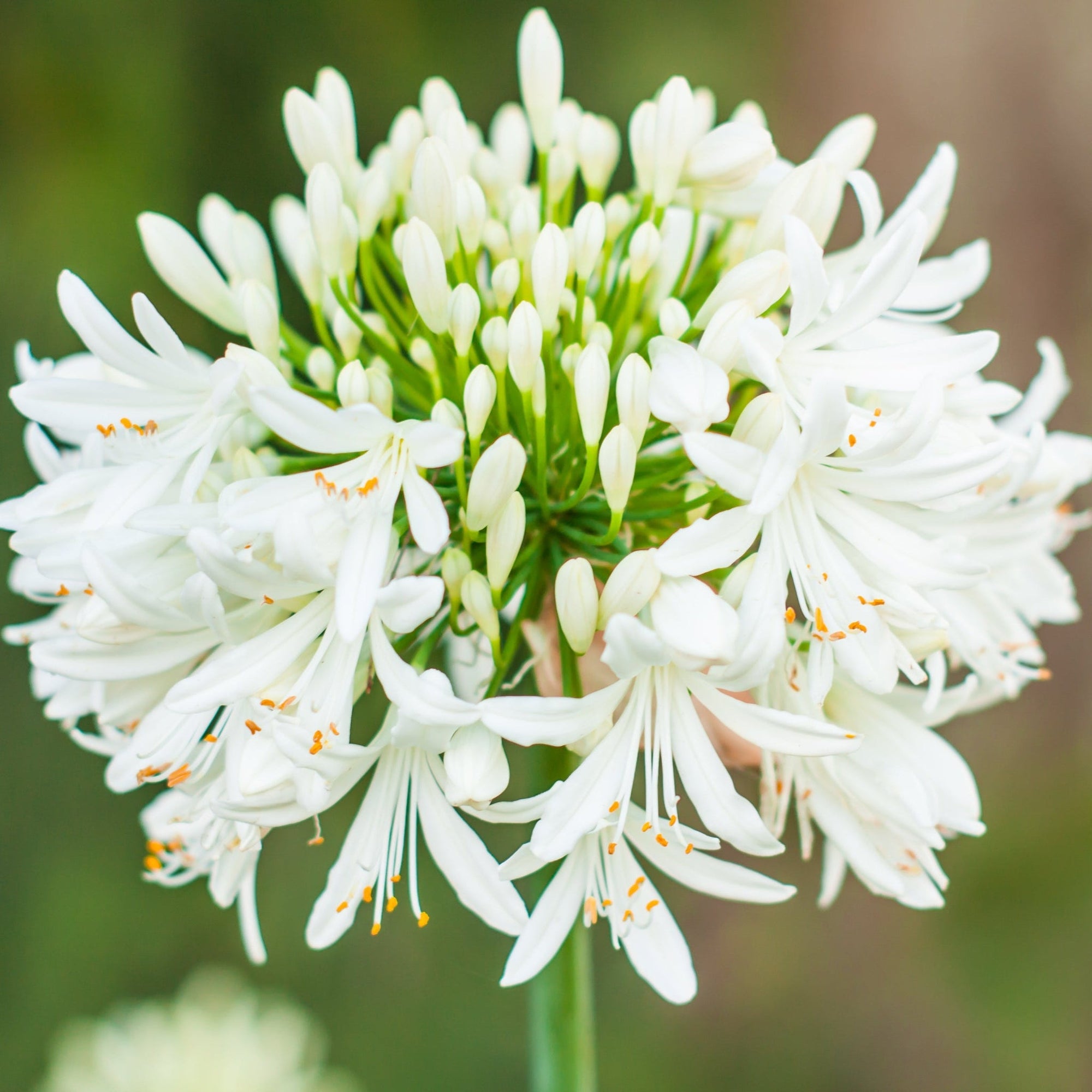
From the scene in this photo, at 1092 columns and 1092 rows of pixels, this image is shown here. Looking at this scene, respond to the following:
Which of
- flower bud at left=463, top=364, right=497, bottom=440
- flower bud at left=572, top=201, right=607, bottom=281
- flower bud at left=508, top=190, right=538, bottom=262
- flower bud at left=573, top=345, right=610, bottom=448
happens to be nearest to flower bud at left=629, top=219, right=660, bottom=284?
flower bud at left=572, top=201, right=607, bottom=281

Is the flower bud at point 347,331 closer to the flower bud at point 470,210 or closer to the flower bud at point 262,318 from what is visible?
the flower bud at point 262,318

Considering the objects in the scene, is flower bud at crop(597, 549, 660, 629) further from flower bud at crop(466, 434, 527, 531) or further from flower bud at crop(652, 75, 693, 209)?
flower bud at crop(652, 75, 693, 209)

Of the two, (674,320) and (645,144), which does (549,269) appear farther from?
(645,144)

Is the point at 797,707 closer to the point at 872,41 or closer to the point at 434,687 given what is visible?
the point at 434,687

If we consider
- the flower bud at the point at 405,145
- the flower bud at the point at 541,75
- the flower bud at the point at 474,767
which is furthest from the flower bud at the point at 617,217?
the flower bud at the point at 474,767

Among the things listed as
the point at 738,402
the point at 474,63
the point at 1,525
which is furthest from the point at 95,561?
the point at 474,63

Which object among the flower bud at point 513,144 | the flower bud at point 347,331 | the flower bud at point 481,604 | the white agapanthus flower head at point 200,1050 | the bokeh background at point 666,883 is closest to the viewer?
the flower bud at point 481,604
